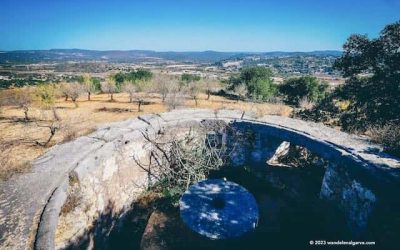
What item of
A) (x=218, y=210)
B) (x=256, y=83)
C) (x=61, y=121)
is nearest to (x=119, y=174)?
(x=218, y=210)

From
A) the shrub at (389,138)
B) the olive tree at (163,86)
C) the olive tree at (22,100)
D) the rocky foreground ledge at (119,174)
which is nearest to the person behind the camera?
the rocky foreground ledge at (119,174)

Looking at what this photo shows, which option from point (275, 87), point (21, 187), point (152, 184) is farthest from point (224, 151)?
point (275, 87)

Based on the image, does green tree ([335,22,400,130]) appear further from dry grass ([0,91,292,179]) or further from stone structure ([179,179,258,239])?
stone structure ([179,179,258,239])

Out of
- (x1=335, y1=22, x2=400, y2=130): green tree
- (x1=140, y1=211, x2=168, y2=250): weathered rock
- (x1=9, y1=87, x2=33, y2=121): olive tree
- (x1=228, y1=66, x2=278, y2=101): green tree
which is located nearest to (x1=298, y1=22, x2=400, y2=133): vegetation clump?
(x1=335, y1=22, x2=400, y2=130): green tree

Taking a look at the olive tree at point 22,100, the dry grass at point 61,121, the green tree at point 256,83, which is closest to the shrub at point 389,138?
the dry grass at point 61,121

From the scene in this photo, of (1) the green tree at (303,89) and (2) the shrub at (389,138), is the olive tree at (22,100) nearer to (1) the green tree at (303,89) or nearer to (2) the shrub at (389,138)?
(2) the shrub at (389,138)

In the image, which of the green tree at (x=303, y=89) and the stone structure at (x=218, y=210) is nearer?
the stone structure at (x=218, y=210)

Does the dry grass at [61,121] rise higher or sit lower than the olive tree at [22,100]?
lower
